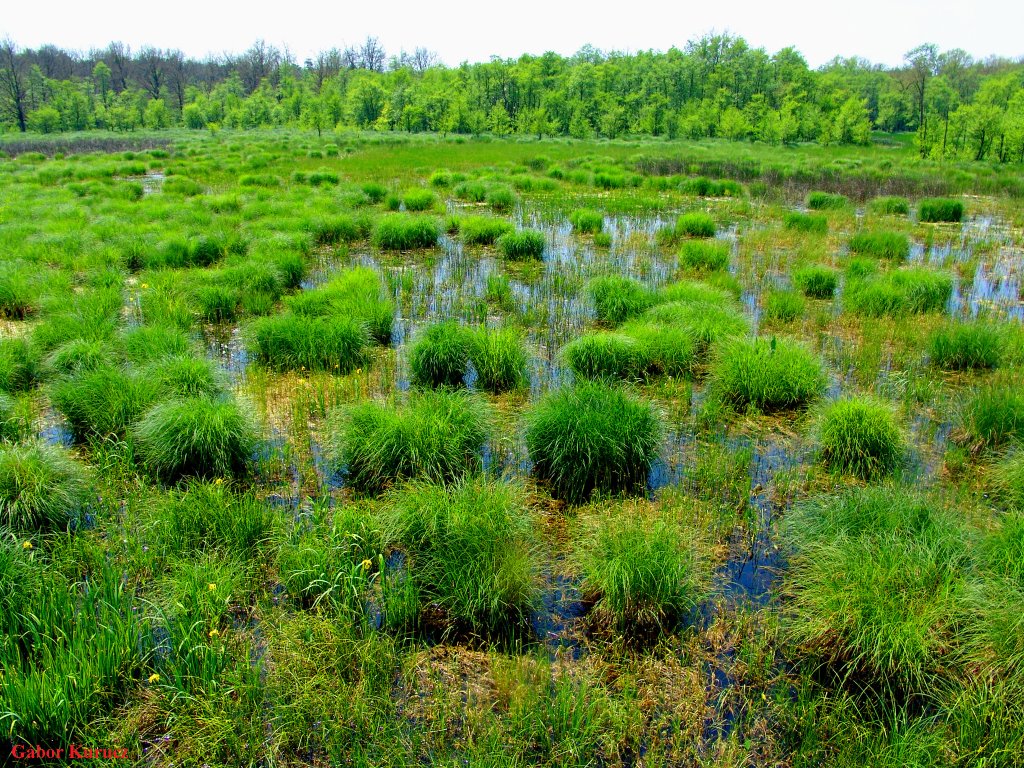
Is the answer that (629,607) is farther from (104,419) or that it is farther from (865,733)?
(104,419)

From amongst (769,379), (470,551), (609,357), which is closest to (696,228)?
(609,357)

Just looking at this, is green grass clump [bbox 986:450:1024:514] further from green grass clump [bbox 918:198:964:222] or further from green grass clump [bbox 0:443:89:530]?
green grass clump [bbox 918:198:964:222]

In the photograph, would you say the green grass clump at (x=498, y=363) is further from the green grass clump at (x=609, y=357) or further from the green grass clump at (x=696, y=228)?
the green grass clump at (x=696, y=228)

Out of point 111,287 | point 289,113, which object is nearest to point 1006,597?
point 111,287

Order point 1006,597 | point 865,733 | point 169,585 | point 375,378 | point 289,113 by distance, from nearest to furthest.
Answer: point 865,733, point 1006,597, point 169,585, point 375,378, point 289,113

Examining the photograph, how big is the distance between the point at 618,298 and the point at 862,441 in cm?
484

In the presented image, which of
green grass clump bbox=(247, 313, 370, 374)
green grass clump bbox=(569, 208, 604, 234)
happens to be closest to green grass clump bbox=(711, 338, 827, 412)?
green grass clump bbox=(247, 313, 370, 374)

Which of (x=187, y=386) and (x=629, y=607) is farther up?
(x=187, y=386)

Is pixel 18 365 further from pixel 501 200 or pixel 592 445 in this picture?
pixel 501 200

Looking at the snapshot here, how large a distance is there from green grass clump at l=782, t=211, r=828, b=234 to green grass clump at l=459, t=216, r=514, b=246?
7483 millimetres

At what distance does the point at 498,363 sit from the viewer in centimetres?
810

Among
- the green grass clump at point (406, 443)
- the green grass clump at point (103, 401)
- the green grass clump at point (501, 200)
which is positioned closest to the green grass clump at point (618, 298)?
the green grass clump at point (406, 443)

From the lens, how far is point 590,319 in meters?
10.6

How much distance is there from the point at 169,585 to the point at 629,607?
3.12m
